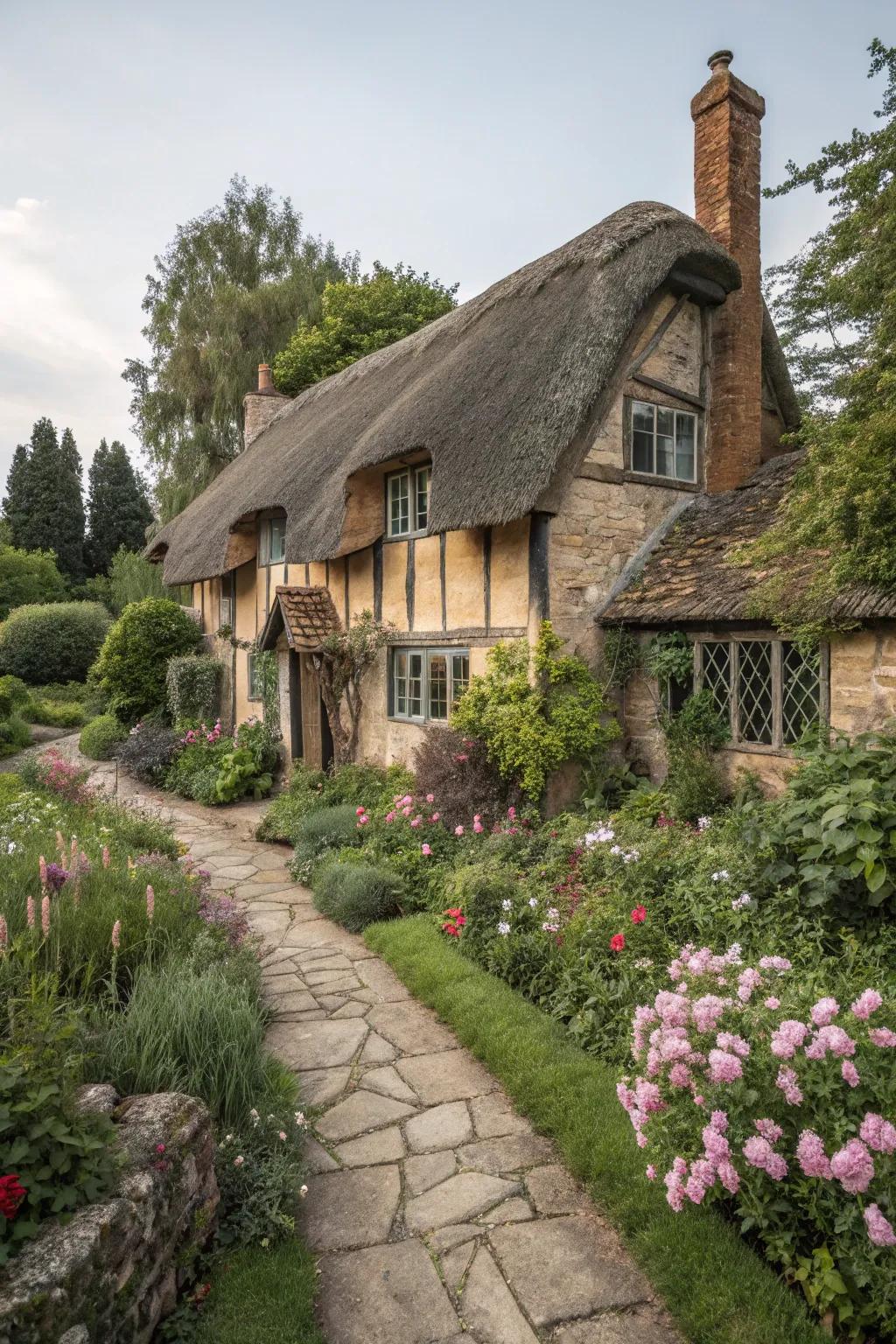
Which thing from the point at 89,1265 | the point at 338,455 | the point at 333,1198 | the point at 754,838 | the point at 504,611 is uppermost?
the point at 338,455

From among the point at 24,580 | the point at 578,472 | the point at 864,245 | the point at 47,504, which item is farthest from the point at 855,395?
the point at 47,504

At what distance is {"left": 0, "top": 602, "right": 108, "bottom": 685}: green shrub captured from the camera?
71.8 ft

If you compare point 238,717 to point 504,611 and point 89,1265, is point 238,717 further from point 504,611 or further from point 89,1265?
point 89,1265

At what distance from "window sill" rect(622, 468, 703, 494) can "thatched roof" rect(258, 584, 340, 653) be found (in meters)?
4.57

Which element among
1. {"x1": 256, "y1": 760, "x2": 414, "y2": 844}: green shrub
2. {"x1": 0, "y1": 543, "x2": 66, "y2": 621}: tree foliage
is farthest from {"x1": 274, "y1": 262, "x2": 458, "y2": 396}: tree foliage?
{"x1": 256, "y1": 760, "x2": 414, "y2": 844}: green shrub

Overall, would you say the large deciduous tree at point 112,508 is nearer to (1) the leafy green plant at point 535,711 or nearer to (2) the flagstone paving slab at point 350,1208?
(1) the leafy green plant at point 535,711

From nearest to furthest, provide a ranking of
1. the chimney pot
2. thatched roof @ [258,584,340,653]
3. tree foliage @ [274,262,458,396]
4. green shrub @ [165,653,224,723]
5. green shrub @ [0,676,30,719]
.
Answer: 1. the chimney pot
2. thatched roof @ [258,584,340,653]
3. green shrub @ [165,653,224,723]
4. green shrub @ [0,676,30,719]
5. tree foliage @ [274,262,458,396]

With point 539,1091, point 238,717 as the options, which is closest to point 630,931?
point 539,1091

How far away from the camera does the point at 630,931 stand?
455 cm

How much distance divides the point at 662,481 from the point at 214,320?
17429 millimetres

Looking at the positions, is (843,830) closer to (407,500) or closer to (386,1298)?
(386,1298)

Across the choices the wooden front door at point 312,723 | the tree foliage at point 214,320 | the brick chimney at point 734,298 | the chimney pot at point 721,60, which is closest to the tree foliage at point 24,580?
the tree foliage at point 214,320

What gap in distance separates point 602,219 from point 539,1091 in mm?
9352

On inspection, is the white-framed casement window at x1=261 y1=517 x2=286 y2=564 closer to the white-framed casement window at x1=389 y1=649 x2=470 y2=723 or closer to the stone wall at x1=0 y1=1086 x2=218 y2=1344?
the white-framed casement window at x1=389 y1=649 x2=470 y2=723
